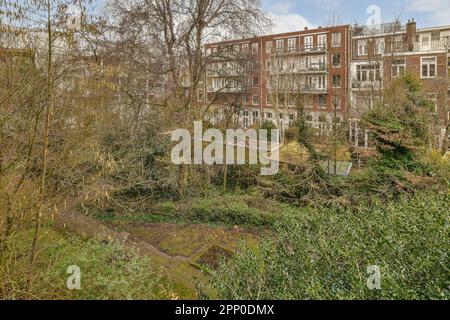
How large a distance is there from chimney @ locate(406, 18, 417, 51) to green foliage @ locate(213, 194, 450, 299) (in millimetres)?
23943

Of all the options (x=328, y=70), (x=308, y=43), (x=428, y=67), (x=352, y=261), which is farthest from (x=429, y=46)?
(x=352, y=261)

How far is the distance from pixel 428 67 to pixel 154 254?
2470cm

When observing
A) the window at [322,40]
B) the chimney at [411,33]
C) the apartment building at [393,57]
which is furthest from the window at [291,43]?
Result: the chimney at [411,33]

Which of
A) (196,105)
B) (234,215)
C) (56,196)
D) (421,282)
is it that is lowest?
(234,215)

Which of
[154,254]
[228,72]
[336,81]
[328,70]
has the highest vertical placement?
[328,70]

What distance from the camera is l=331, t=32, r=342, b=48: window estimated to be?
89.5 feet

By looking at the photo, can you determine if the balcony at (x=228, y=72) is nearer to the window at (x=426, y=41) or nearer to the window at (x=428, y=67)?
the window at (x=428, y=67)

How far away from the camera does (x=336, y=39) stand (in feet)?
90.1

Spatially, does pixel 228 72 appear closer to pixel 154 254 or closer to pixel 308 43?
pixel 154 254

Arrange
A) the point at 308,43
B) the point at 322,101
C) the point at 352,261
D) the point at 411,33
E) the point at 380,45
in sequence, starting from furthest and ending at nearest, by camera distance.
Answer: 1. the point at 308,43
2. the point at 322,101
3. the point at 411,33
4. the point at 380,45
5. the point at 352,261
